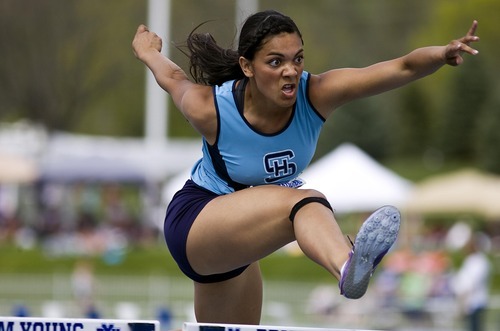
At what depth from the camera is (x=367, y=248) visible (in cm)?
437

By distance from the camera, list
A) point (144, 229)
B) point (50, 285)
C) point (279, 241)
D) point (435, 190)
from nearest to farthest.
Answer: point (279, 241)
point (50, 285)
point (435, 190)
point (144, 229)

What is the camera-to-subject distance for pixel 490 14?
129 feet

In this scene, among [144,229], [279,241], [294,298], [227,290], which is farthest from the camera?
[144,229]

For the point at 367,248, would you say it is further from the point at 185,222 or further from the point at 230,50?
the point at 230,50

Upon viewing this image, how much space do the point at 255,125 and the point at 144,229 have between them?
2418 centimetres

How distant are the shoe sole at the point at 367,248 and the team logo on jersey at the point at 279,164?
89 cm

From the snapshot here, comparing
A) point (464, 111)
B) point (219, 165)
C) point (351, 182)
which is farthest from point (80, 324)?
point (464, 111)

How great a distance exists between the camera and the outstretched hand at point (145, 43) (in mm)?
6023

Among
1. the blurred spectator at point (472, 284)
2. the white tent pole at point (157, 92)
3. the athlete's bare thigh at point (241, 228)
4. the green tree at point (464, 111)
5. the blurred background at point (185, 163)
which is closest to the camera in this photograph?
the athlete's bare thigh at point (241, 228)

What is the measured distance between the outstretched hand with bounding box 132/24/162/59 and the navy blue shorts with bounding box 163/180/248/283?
844 millimetres

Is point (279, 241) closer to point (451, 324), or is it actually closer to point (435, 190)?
point (451, 324)

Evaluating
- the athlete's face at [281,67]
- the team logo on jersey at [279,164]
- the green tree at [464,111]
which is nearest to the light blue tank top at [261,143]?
the team logo on jersey at [279,164]

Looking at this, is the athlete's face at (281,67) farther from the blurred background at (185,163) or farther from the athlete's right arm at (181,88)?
the blurred background at (185,163)

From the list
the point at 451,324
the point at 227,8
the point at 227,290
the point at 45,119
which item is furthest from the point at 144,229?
the point at 227,290
